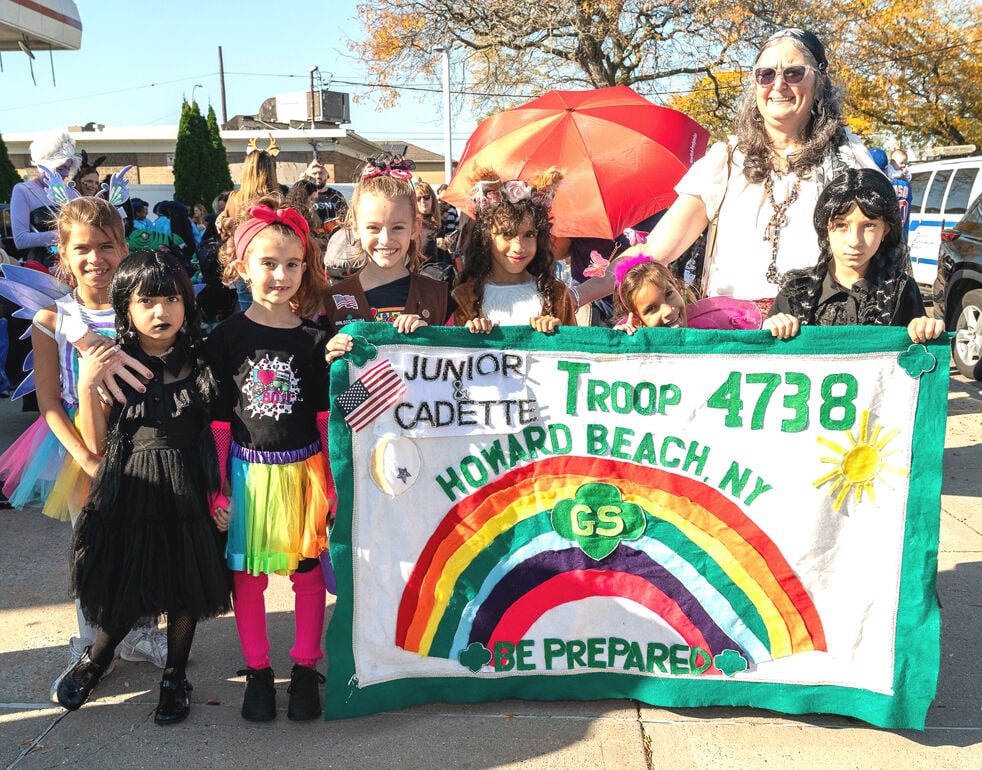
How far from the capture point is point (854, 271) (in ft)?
9.74

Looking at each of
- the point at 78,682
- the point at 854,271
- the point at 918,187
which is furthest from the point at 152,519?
the point at 918,187

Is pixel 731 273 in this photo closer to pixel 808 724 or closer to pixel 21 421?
pixel 808 724

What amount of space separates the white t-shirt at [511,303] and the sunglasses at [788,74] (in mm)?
1109

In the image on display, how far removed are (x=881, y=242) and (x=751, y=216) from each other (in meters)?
0.47

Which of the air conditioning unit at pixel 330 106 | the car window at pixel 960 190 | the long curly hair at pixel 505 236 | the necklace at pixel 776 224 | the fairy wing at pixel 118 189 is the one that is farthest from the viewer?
the air conditioning unit at pixel 330 106

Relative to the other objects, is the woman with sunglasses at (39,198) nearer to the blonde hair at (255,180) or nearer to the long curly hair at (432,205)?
the blonde hair at (255,180)

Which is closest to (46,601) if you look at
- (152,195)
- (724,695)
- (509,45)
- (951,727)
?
(724,695)

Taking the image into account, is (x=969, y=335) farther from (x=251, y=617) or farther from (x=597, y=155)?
(x=251, y=617)

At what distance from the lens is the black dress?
9.19 feet

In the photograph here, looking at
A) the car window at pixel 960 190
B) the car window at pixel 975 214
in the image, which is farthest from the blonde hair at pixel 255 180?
the car window at pixel 960 190

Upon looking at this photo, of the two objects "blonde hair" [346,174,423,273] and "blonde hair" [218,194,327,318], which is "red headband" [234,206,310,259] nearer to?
"blonde hair" [218,194,327,318]

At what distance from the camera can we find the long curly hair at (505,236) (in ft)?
11.0

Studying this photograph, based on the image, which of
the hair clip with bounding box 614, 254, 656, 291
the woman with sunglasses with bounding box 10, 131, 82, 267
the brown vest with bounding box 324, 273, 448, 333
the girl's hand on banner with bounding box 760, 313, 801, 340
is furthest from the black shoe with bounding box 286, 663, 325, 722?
the woman with sunglasses with bounding box 10, 131, 82, 267

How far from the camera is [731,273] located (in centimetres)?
327
